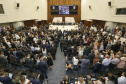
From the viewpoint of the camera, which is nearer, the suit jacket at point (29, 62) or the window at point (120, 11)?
the suit jacket at point (29, 62)

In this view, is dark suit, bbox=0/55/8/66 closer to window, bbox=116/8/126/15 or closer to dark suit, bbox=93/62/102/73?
dark suit, bbox=93/62/102/73

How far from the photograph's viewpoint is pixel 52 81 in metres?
5.87

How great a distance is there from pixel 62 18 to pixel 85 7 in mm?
6087

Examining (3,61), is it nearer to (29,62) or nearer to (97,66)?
(29,62)

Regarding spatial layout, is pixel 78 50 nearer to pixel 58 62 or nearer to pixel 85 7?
pixel 58 62

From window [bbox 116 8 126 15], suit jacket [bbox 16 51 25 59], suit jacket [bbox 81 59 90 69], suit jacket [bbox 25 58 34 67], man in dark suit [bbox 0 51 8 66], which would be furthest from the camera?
window [bbox 116 8 126 15]

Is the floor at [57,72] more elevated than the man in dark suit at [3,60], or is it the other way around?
the man in dark suit at [3,60]

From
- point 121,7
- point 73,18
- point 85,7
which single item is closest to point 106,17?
point 121,7

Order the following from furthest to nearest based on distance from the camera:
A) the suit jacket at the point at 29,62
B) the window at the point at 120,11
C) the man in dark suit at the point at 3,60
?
the window at the point at 120,11 < the man in dark suit at the point at 3,60 < the suit jacket at the point at 29,62

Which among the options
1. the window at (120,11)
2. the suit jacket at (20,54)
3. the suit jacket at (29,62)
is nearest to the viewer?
the suit jacket at (29,62)

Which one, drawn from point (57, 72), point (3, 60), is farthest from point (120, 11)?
point (3, 60)

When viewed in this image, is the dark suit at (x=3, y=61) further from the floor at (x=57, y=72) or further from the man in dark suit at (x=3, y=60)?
the floor at (x=57, y=72)

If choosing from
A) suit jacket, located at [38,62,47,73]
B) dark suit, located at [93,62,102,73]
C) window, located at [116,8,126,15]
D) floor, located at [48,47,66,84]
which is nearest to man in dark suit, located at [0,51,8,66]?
suit jacket, located at [38,62,47,73]

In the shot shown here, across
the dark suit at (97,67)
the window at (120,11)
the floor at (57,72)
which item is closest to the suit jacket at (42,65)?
the floor at (57,72)
